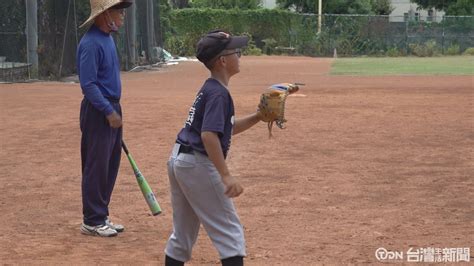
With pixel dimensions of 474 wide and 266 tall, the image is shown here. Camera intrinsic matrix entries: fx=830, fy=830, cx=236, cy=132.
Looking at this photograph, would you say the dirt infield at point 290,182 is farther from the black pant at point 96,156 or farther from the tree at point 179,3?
the tree at point 179,3

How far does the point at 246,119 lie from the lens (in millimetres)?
5078

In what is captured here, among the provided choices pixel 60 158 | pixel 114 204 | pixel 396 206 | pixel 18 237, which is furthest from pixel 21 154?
pixel 396 206

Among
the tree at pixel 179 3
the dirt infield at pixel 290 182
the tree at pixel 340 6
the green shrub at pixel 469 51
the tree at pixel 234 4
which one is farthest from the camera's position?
the tree at pixel 340 6

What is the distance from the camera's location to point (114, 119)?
6215 mm

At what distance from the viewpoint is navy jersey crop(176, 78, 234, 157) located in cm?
446

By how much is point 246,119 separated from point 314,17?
48.7m

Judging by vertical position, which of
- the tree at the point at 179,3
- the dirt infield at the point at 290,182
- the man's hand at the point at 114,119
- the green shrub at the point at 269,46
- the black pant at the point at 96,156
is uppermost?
the tree at the point at 179,3

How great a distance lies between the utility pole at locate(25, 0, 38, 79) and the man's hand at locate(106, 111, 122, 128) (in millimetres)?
18321

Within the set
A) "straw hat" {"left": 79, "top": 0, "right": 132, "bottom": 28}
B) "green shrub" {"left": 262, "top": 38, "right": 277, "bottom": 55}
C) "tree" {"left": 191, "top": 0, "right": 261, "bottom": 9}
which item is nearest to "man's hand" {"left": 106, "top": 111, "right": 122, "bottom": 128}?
"straw hat" {"left": 79, "top": 0, "right": 132, "bottom": 28}

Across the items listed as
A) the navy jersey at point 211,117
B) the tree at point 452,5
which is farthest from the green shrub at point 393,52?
the navy jersey at point 211,117

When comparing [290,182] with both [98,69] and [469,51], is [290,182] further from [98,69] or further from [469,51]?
[469,51]

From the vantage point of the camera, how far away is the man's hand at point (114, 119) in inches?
244

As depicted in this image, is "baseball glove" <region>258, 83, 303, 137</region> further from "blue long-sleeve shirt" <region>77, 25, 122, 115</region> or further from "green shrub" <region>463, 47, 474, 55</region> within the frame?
"green shrub" <region>463, 47, 474, 55</region>

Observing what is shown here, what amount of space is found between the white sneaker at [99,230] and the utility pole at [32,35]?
59.9 ft
